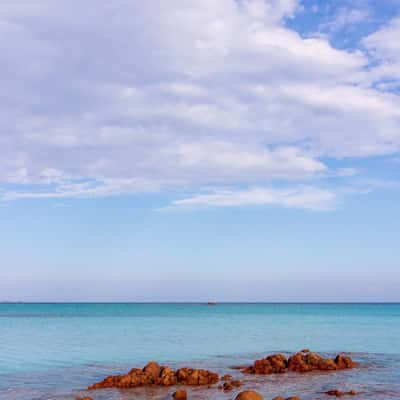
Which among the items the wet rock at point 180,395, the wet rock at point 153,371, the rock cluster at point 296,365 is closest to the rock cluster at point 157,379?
the wet rock at point 153,371

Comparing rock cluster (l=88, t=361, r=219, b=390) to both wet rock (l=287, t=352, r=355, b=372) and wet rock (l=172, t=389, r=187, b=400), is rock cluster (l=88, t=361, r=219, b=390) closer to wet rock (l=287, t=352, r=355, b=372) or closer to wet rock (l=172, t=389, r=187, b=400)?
wet rock (l=172, t=389, r=187, b=400)

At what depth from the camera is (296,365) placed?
3534 cm

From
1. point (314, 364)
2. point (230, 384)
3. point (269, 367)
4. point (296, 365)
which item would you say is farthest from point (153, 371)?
point (314, 364)

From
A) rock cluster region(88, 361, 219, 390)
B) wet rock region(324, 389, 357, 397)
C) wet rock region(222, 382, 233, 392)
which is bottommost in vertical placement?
wet rock region(324, 389, 357, 397)

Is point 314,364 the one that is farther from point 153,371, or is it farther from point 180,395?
point 180,395

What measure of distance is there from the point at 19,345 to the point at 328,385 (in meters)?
34.9

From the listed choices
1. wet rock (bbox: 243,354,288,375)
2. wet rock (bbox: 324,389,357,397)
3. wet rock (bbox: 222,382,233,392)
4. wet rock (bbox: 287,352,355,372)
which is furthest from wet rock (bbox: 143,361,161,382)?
wet rock (bbox: 324,389,357,397)

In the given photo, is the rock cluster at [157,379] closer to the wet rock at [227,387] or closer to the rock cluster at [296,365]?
the wet rock at [227,387]

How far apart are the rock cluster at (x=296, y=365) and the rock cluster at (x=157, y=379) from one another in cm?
470

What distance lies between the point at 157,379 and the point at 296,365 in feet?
35.3

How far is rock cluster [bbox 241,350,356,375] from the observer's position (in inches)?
1364

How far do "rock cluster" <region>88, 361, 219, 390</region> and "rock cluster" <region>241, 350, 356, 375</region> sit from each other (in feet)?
15.4

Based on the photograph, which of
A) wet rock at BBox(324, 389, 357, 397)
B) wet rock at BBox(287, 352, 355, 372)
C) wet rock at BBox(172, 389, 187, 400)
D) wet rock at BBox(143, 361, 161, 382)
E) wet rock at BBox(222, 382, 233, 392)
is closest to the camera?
wet rock at BBox(172, 389, 187, 400)

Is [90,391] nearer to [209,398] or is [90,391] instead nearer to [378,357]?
[209,398]
